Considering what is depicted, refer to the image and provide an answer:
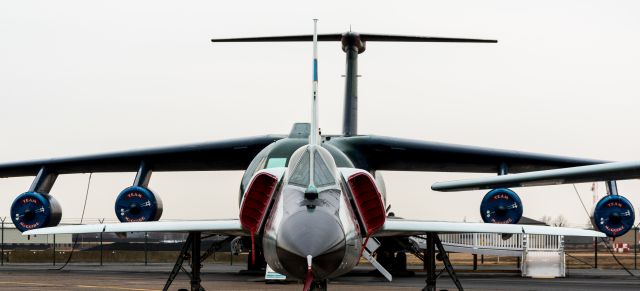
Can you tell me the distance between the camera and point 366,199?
9562mm

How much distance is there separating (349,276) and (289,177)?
12.9 m

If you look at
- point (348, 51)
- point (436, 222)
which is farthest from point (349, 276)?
point (436, 222)

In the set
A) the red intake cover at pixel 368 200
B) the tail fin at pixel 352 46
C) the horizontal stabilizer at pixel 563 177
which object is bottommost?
the red intake cover at pixel 368 200

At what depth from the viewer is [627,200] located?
21188 millimetres

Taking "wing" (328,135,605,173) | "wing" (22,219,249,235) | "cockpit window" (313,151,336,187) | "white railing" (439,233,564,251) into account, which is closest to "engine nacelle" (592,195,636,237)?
"wing" (328,135,605,173)

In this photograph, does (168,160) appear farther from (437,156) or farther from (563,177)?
(563,177)

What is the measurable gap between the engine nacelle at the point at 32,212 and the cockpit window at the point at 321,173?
14.5 metres

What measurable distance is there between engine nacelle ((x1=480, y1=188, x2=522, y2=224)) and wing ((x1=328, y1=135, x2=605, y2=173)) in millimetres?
1247

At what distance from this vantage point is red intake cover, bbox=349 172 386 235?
9.48 m

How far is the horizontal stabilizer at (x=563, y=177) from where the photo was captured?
8641mm

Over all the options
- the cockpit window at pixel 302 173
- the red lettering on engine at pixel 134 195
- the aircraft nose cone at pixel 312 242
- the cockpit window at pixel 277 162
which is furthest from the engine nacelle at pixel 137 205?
the aircraft nose cone at pixel 312 242

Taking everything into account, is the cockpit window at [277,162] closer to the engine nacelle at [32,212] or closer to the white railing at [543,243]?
the engine nacelle at [32,212]

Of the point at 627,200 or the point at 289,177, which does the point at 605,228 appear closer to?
the point at 627,200

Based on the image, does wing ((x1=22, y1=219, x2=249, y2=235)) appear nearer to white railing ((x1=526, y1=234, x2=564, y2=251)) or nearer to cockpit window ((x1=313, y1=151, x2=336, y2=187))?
cockpit window ((x1=313, y1=151, x2=336, y2=187))
